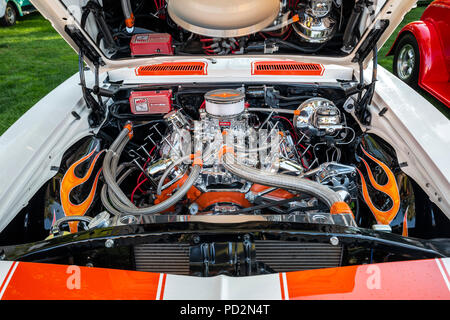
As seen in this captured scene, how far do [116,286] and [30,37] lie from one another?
7.69 meters

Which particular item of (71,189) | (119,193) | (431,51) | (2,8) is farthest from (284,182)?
(2,8)

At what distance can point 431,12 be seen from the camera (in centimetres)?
381

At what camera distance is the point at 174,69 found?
2.13m

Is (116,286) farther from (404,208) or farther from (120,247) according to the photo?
(404,208)

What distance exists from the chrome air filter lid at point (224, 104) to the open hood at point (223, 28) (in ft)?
0.95

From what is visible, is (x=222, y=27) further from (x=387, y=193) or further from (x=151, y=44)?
(x=387, y=193)

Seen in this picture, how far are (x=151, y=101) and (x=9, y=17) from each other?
774cm

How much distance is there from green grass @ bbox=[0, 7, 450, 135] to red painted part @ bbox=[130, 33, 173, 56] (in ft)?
8.23

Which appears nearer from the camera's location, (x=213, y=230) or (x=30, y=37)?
(x=213, y=230)

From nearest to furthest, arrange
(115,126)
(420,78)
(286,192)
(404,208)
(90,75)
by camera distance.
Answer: (404,208) → (286,192) → (115,126) → (90,75) → (420,78)

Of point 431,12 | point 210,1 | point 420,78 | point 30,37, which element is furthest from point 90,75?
point 30,37

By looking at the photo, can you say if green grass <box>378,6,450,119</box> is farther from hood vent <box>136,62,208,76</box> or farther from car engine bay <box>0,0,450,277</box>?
hood vent <box>136,62,208,76</box>

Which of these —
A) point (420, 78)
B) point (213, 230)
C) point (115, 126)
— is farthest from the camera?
point (420, 78)

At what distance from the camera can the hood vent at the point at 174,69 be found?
208cm
